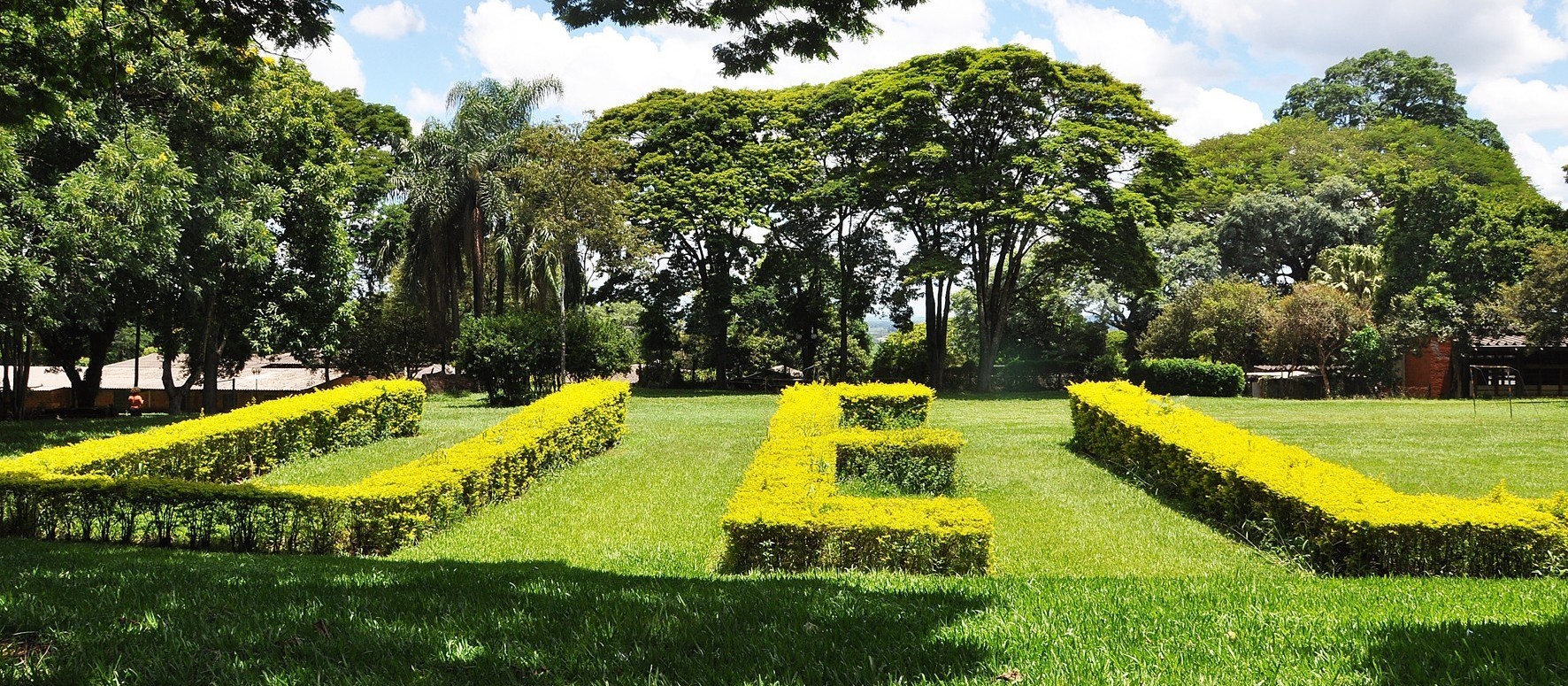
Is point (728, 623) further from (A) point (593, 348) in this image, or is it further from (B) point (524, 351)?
(A) point (593, 348)

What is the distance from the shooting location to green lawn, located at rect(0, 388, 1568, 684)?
372cm

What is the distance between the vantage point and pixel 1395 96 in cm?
6084

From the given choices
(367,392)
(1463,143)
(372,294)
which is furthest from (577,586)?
(1463,143)

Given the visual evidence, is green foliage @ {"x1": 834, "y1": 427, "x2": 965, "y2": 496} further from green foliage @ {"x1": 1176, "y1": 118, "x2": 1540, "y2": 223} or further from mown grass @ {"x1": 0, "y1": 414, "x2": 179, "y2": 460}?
green foliage @ {"x1": 1176, "y1": 118, "x2": 1540, "y2": 223}

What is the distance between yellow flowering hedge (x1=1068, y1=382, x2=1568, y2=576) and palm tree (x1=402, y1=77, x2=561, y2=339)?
25.6 m

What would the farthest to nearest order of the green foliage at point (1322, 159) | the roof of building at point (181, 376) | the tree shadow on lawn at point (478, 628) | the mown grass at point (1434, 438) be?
the green foliage at point (1322, 159) → the roof of building at point (181, 376) → the mown grass at point (1434, 438) → the tree shadow on lawn at point (478, 628)

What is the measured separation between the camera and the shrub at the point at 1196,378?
32.1 meters

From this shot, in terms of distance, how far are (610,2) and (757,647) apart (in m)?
3.76

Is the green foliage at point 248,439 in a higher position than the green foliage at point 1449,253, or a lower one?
lower

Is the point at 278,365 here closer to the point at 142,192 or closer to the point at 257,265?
the point at 257,265

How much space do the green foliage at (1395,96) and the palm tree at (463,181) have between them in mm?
50442

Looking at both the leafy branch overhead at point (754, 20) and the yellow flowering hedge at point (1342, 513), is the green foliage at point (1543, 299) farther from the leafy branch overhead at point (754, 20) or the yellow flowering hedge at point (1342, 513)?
the leafy branch overhead at point (754, 20)

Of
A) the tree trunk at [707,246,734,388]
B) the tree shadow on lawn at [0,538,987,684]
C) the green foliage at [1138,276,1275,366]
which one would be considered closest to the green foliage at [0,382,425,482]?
the tree shadow on lawn at [0,538,987,684]

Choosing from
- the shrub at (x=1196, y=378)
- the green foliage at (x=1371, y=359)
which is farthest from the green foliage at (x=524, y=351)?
the green foliage at (x=1371, y=359)
